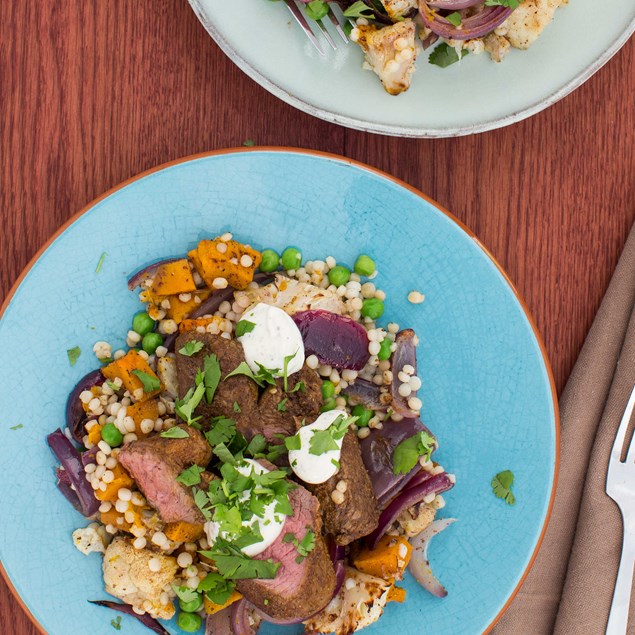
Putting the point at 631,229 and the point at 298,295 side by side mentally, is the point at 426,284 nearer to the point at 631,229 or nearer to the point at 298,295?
the point at 298,295

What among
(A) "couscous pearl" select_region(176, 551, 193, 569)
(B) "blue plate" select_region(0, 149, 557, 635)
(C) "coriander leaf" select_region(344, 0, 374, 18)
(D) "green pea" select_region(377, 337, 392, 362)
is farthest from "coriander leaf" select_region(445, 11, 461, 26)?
(A) "couscous pearl" select_region(176, 551, 193, 569)

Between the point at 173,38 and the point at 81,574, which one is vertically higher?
the point at 173,38

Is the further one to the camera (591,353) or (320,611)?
(591,353)

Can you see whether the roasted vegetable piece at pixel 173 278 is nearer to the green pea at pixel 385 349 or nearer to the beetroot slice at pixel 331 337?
the beetroot slice at pixel 331 337

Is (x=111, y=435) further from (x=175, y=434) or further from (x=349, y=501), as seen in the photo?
(x=349, y=501)

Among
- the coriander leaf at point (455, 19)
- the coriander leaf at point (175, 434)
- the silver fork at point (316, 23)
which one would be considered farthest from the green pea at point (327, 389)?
the coriander leaf at point (455, 19)

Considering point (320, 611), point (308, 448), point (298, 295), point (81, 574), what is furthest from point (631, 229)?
point (81, 574)

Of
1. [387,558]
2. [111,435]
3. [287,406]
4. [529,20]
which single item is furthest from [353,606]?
[529,20]
